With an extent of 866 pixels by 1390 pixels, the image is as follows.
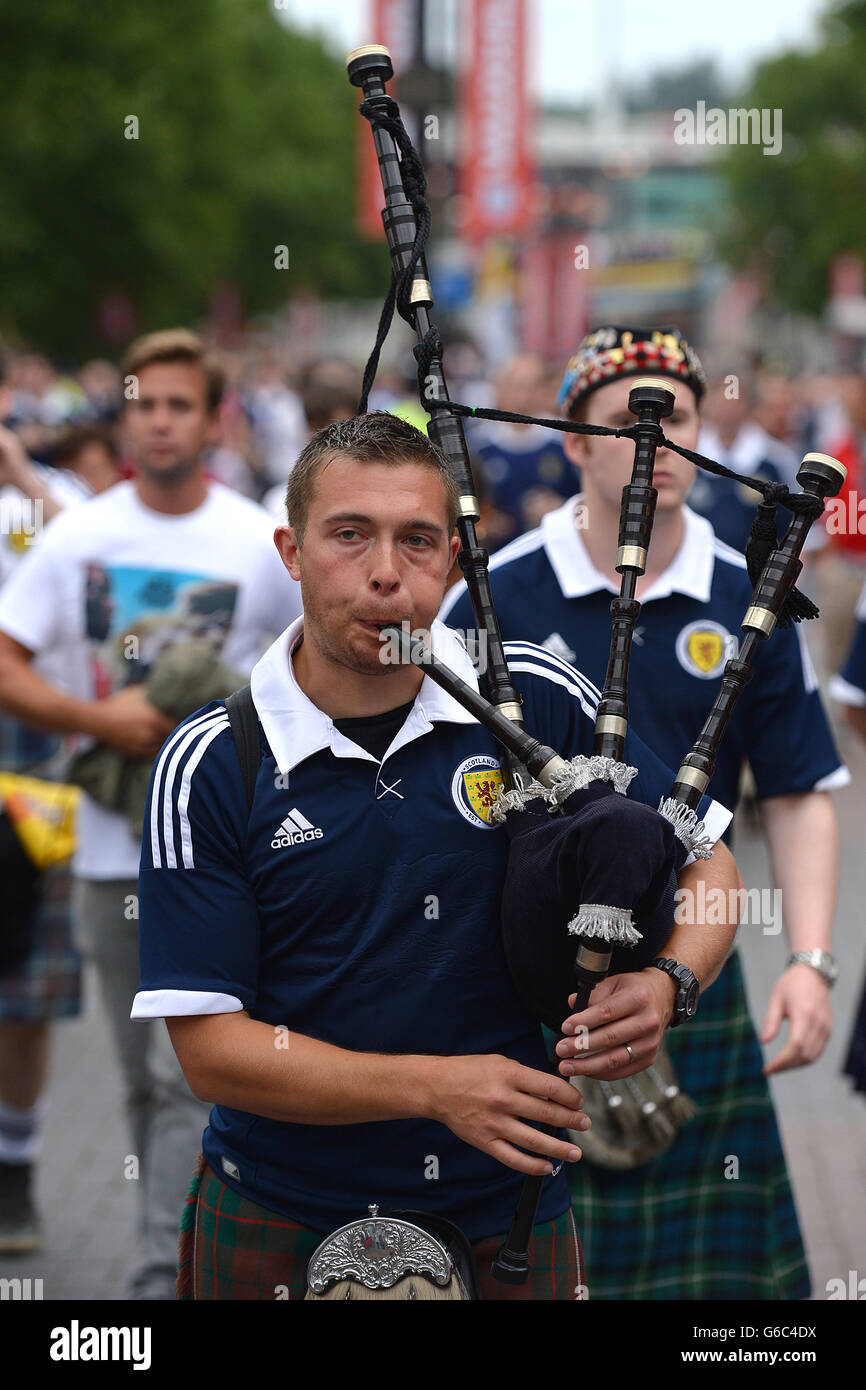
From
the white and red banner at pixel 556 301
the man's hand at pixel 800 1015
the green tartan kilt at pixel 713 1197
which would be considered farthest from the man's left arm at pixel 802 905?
the white and red banner at pixel 556 301

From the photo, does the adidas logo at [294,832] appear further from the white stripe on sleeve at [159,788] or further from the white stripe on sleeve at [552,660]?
the white stripe on sleeve at [552,660]

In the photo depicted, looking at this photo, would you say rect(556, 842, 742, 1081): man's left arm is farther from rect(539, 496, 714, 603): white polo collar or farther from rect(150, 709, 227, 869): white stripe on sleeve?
rect(539, 496, 714, 603): white polo collar

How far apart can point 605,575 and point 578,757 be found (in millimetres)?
1283

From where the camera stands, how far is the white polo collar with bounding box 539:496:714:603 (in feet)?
11.6

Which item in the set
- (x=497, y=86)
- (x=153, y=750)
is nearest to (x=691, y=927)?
(x=153, y=750)

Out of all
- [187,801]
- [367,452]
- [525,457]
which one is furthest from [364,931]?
[525,457]

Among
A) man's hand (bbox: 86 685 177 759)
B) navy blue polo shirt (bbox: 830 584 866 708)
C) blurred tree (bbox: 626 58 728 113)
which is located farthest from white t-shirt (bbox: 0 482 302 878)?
blurred tree (bbox: 626 58 728 113)

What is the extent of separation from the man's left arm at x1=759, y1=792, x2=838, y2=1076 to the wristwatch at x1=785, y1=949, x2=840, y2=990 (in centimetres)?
1

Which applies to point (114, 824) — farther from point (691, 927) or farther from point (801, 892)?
point (691, 927)

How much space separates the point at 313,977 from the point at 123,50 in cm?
3182

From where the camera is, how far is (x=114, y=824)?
448 cm

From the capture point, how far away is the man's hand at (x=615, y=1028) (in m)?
2.23

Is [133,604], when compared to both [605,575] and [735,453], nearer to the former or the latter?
[605,575]

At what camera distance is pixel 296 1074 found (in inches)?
91.0
